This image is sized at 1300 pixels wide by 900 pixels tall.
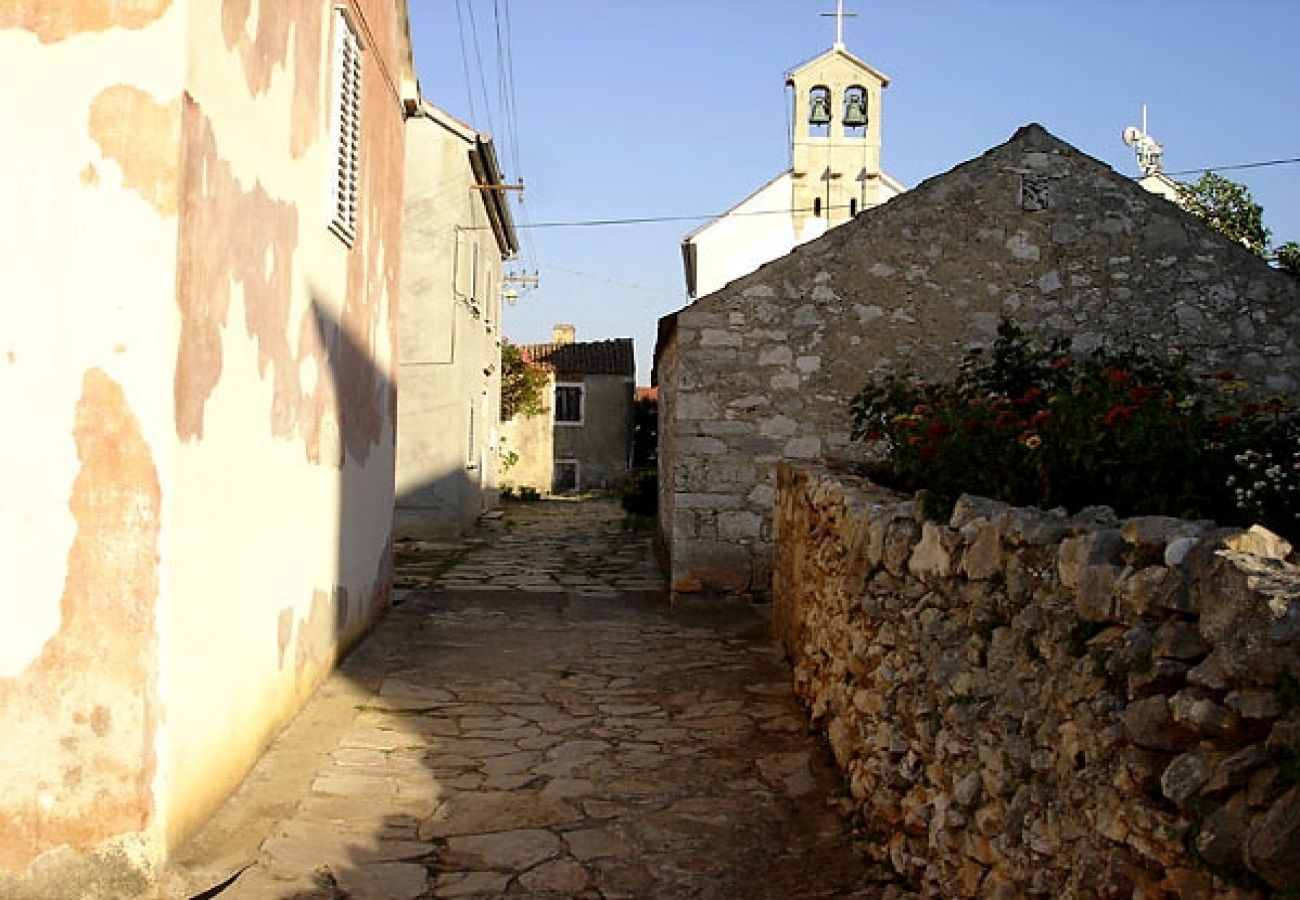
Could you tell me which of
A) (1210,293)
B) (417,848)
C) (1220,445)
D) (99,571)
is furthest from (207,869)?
(1210,293)

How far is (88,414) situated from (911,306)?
780 centimetres

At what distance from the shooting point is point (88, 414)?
424cm

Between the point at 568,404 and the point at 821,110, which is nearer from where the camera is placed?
the point at 821,110

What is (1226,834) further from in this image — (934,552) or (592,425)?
(592,425)

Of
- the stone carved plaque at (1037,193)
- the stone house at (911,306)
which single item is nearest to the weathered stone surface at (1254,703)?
the stone house at (911,306)

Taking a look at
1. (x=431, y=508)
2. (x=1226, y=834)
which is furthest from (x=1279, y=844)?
(x=431, y=508)

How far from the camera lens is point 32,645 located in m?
4.20

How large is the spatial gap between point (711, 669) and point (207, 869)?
4360 millimetres

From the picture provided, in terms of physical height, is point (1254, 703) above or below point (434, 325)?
below

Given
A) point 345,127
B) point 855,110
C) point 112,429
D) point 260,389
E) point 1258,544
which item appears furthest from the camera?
point 855,110

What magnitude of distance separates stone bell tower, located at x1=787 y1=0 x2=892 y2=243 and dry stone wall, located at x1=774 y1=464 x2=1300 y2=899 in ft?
75.5

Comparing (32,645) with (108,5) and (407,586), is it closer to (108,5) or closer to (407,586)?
(108,5)

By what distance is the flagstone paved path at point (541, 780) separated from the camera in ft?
14.9

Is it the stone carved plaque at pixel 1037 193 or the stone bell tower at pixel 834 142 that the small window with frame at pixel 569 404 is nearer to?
the stone bell tower at pixel 834 142
